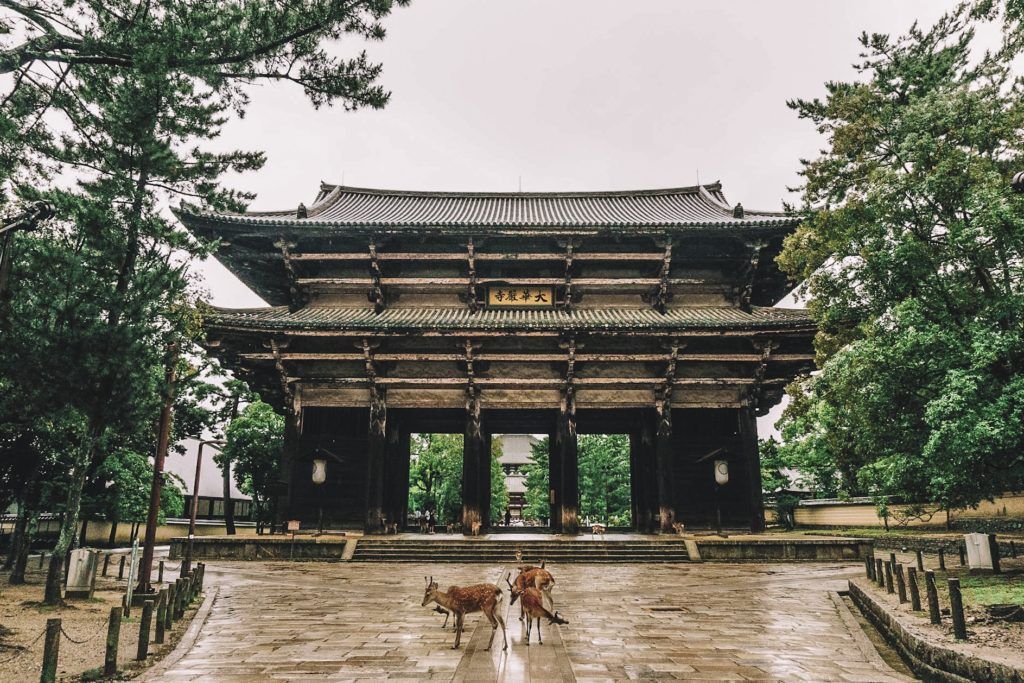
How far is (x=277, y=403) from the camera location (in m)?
23.2

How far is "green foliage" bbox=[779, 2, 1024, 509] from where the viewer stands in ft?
31.9

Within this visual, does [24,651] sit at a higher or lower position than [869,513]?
lower

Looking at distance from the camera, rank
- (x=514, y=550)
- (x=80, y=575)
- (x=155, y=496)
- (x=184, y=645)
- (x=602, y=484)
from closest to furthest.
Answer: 1. (x=184, y=645)
2. (x=80, y=575)
3. (x=155, y=496)
4. (x=514, y=550)
5. (x=602, y=484)

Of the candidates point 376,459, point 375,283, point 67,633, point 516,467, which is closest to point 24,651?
point 67,633

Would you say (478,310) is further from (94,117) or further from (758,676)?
(758,676)

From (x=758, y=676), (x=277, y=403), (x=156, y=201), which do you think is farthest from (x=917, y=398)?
(x=277, y=403)

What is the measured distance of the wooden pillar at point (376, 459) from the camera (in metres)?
18.9

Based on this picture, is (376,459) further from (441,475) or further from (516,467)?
(516,467)

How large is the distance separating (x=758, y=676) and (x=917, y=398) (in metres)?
7.47

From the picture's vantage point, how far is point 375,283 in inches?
826

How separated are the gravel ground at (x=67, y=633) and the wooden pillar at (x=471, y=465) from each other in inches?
371

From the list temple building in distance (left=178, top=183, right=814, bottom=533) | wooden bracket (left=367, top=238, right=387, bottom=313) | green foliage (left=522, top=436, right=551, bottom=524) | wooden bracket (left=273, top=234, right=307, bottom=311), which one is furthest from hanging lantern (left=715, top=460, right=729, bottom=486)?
green foliage (left=522, top=436, right=551, bottom=524)

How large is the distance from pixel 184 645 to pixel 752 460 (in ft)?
55.2

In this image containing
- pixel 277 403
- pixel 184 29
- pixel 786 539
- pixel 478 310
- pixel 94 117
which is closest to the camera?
pixel 184 29
